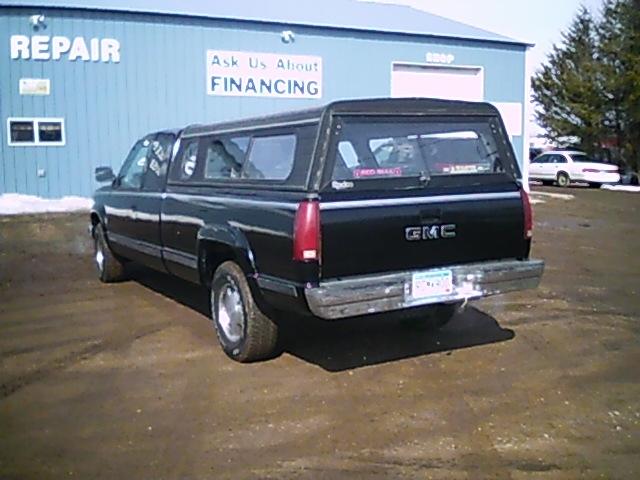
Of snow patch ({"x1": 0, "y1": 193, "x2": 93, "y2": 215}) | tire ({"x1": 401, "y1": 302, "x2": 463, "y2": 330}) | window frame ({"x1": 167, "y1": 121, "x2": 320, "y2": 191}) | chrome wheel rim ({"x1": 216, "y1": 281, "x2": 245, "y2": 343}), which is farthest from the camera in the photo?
snow patch ({"x1": 0, "y1": 193, "x2": 93, "y2": 215})

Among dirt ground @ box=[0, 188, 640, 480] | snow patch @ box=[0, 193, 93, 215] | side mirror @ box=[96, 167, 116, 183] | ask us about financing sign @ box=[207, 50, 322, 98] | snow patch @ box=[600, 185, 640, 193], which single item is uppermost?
ask us about financing sign @ box=[207, 50, 322, 98]

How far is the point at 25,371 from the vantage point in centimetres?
580

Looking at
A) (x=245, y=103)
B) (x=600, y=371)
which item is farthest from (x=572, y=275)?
(x=245, y=103)

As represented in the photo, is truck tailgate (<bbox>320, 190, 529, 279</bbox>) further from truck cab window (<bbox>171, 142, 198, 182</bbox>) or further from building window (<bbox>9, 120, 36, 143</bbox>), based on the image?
building window (<bbox>9, 120, 36, 143</bbox>)

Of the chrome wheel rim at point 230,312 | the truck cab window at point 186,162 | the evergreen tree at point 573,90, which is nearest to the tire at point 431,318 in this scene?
the chrome wheel rim at point 230,312

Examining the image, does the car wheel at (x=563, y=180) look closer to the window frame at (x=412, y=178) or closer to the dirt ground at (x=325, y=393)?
the dirt ground at (x=325, y=393)

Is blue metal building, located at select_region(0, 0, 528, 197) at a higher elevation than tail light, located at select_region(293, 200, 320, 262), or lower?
higher

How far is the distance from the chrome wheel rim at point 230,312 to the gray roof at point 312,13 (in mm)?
14284

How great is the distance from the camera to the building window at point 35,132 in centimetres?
1794

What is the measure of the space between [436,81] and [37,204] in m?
12.2

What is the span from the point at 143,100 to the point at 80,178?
2512 millimetres

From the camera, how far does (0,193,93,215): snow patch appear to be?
58.6 ft

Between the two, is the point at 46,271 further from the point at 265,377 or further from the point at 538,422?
the point at 538,422

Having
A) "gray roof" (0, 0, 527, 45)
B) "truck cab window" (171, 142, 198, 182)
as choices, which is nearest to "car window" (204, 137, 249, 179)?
"truck cab window" (171, 142, 198, 182)
